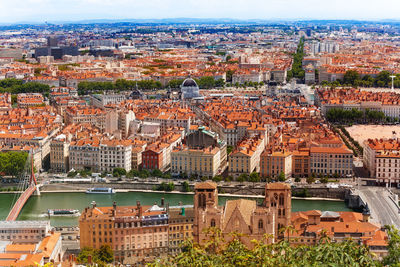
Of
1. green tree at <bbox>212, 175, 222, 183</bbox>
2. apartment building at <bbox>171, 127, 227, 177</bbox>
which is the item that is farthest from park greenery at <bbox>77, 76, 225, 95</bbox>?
green tree at <bbox>212, 175, 222, 183</bbox>

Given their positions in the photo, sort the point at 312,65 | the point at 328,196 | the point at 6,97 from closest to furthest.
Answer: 1. the point at 328,196
2. the point at 6,97
3. the point at 312,65

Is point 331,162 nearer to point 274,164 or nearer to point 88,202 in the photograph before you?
point 274,164

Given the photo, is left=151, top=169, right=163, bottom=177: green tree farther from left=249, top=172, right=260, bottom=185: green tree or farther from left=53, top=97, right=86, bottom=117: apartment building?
left=53, top=97, right=86, bottom=117: apartment building

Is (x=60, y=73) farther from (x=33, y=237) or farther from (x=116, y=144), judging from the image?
(x=33, y=237)

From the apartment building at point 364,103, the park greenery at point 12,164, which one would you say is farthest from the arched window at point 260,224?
the apartment building at point 364,103

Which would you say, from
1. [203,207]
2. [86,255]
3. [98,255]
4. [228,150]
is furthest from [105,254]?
[228,150]

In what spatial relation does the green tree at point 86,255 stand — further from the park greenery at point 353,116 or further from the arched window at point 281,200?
the park greenery at point 353,116

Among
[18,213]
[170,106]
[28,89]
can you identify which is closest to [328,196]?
[18,213]
